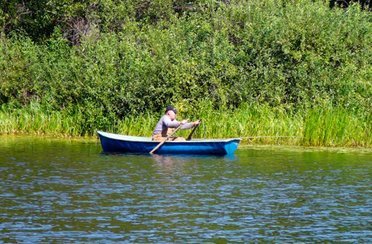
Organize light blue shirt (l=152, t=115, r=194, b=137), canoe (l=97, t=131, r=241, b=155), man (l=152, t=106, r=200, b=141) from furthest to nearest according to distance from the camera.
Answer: light blue shirt (l=152, t=115, r=194, b=137), man (l=152, t=106, r=200, b=141), canoe (l=97, t=131, r=241, b=155)

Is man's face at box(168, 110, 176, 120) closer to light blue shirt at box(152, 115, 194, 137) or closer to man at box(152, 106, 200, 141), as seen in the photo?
man at box(152, 106, 200, 141)

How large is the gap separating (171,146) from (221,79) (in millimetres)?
5498

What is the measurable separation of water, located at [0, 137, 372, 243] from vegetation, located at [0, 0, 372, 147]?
3107mm

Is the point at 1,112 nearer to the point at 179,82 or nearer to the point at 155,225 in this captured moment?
the point at 179,82

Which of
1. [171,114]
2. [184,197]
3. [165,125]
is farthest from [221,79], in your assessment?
[184,197]

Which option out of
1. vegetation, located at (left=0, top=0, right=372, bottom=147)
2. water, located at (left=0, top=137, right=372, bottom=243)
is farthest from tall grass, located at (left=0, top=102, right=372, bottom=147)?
water, located at (left=0, top=137, right=372, bottom=243)

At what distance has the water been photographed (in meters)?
15.4

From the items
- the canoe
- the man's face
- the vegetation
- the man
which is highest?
the vegetation

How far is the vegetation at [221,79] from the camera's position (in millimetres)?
29297

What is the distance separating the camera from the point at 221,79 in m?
31.2

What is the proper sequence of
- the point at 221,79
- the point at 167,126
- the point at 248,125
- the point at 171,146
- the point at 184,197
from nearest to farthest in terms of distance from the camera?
the point at 184,197
the point at 171,146
the point at 167,126
the point at 248,125
the point at 221,79

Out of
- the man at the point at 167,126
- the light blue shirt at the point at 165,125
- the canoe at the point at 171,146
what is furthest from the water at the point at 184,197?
the light blue shirt at the point at 165,125

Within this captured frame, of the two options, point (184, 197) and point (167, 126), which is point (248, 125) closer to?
point (167, 126)

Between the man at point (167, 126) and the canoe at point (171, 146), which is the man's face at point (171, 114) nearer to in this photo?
the man at point (167, 126)
